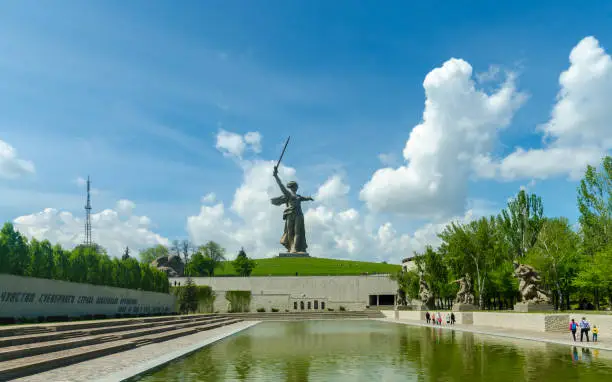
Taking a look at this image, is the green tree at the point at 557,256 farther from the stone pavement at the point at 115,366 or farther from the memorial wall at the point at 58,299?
the memorial wall at the point at 58,299

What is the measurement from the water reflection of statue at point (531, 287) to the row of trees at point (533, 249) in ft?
27.2

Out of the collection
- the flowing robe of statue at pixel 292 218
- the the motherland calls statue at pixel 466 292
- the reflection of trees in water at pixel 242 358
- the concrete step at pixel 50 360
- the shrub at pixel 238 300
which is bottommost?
the shrub at pixel 238 300

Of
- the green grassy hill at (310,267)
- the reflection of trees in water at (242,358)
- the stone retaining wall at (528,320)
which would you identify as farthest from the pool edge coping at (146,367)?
the green grassy hill at (310,267)

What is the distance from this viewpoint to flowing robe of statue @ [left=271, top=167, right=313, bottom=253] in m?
115

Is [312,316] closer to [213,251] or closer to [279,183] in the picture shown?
[279,183]

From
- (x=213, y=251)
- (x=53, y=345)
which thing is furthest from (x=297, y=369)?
(x=213, y=251)

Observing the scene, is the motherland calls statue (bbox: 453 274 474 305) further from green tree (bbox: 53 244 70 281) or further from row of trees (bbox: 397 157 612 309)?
green tree (bbox: 53 244 70 281)

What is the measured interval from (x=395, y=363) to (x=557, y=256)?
36.4 metres

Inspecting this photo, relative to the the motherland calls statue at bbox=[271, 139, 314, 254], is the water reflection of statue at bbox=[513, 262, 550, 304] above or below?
below

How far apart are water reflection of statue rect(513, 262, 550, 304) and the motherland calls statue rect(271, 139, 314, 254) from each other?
81.2 m

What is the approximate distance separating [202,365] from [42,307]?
19754mm

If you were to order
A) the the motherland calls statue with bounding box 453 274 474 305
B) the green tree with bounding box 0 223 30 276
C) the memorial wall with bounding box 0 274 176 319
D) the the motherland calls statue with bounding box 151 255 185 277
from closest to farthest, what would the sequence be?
the memorial wall with bounding box 0 274 176 319, the green tree with bounding box 0 223 30 276, the the motherland calls statue with bounding box 453 274 474 305, the the motherland calls statue with bounding box 151 255 185 277

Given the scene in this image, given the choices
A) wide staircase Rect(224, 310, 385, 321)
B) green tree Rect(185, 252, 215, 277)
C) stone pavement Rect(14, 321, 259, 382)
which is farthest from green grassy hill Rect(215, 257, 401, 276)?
stone pavement Rect(14, 321, 259, 382)

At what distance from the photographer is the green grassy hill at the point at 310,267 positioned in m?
108
